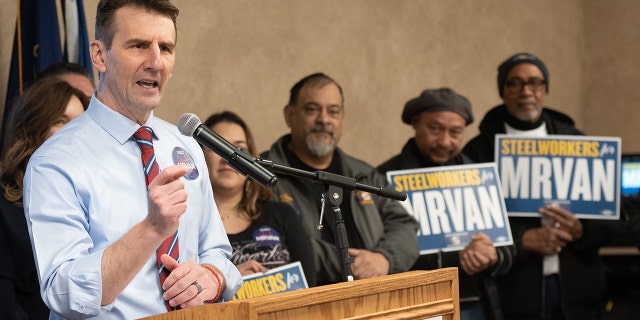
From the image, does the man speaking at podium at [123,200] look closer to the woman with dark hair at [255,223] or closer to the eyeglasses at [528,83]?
the woman with dark hair at [255,223]

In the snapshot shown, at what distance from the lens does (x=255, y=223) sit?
3.60 meters

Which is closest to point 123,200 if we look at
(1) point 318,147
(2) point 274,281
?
(2) point 274,281

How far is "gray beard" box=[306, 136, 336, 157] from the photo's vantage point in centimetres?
410

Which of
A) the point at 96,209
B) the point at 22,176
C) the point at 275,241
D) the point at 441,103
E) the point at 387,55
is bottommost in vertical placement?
the point at 275,241

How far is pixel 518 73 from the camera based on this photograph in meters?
4.99

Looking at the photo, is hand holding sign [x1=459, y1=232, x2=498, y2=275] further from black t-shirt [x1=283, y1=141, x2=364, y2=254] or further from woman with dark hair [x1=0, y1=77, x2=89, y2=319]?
woman with dark hair [x1=0, y1=77, x2=89, y2=319]

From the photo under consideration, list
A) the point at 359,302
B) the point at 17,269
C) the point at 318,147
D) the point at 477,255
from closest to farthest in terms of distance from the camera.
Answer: the point at 359,302 < the point at 17,269 < the point at 318,147 < the point at 477,255

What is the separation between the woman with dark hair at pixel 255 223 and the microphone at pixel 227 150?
5.01 ft

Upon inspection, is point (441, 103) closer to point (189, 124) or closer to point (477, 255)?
point (477, 255)

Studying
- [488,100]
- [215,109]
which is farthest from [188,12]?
[488,100]

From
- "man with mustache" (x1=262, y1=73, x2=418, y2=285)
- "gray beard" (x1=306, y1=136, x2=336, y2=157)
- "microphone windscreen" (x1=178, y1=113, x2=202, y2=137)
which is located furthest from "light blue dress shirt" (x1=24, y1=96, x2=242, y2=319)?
"gray beard" (x1=306, y1=136, x2=336, y2=157)

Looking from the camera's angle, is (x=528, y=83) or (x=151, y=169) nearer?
(x=151, y=169)

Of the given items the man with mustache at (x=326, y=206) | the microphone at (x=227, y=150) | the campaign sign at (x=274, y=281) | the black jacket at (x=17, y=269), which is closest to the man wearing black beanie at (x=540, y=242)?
the man with mustache at (x=326, y=206)

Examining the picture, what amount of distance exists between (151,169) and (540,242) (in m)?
3.07
